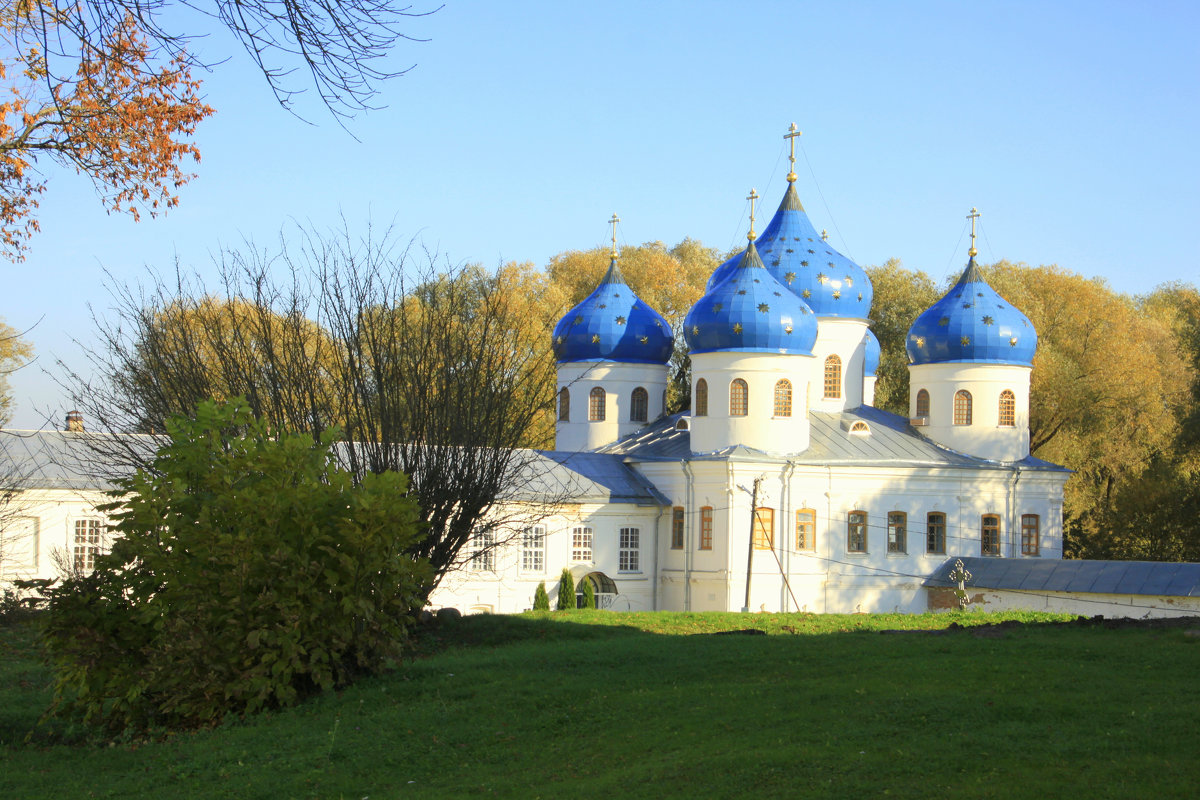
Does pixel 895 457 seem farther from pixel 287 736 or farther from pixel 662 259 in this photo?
pixel 287 736

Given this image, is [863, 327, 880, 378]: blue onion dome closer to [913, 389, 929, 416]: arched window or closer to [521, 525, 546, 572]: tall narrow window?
[913, 389, 929, 416]: arched window

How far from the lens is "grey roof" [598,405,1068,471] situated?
33406 millimetres

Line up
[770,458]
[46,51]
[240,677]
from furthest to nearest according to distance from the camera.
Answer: [770,458], [240,677], [46,51]

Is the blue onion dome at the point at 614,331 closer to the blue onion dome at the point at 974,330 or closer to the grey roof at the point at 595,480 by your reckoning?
the grey roof at the point at 595,480

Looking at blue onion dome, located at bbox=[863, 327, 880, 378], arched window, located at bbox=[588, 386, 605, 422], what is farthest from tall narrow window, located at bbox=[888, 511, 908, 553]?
arched window, located at bbox=[588, 386, 605, 422]

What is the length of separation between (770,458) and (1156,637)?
61.7 ft

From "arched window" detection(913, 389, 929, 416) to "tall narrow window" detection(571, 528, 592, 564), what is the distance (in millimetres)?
10670

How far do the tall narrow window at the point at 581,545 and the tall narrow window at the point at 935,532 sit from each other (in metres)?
9.06

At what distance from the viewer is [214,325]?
17203 mm

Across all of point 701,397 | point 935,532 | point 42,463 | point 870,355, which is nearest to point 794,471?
point 701,397

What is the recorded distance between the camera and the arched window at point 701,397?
33.2 m

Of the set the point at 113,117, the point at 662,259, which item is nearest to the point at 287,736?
the point at 113,117

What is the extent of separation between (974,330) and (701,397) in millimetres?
8217

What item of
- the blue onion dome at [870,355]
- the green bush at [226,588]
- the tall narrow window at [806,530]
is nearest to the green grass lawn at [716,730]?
the green bush at [226,588]
